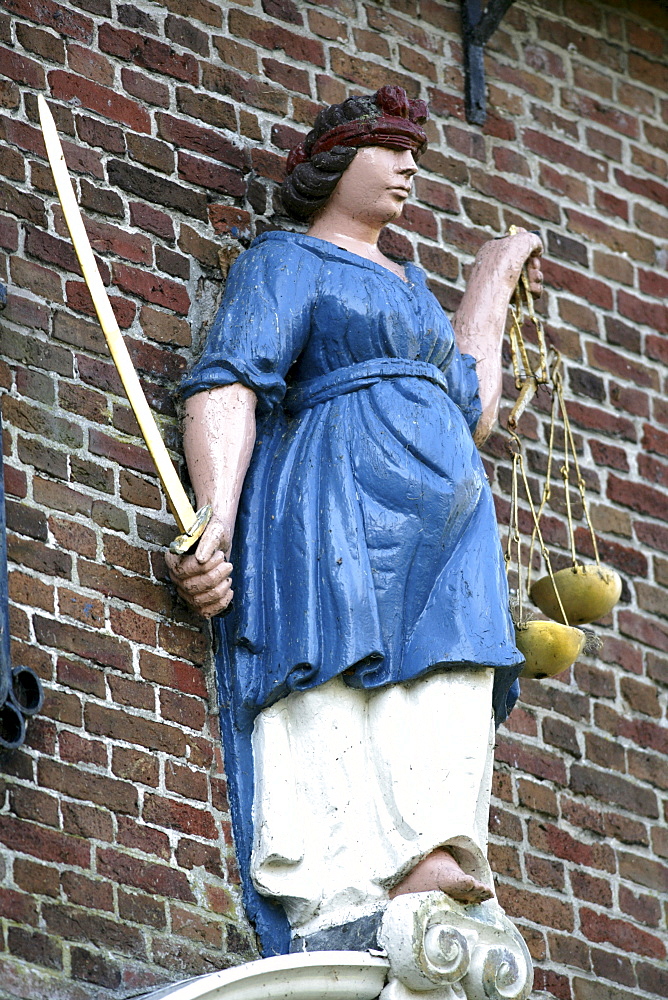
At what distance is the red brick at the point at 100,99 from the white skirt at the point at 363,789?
4.70ft

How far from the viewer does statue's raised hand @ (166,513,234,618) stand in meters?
4.46

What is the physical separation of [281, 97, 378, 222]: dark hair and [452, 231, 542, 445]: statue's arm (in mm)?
448

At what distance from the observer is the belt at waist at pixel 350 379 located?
4.73 m

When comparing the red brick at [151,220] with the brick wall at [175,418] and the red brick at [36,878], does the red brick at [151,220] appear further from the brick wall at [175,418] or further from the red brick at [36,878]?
the red brick at [36,878]

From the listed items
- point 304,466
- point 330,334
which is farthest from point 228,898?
point 330,334

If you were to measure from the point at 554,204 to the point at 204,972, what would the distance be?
2438 millimetres

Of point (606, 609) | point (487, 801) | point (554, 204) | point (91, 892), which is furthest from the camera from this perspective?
point (554, 204)

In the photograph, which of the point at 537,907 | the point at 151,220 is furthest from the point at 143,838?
the point at 151,220

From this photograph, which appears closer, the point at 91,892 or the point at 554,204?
the point at 91,892

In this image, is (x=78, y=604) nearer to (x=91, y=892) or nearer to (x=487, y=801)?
(x=91, y=892)

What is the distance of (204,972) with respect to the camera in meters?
4.34

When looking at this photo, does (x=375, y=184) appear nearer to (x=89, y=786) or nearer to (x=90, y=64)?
(x=90, y=64)

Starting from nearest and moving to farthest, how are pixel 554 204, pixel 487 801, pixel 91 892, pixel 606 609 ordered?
pixel 91 892 → pixel 487 801 → pixel 606 609 → pixel 554 204

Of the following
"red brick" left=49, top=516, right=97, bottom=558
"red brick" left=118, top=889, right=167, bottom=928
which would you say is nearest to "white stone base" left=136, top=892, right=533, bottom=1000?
"red brick" left=118, top=889, right=167, bottom=928
